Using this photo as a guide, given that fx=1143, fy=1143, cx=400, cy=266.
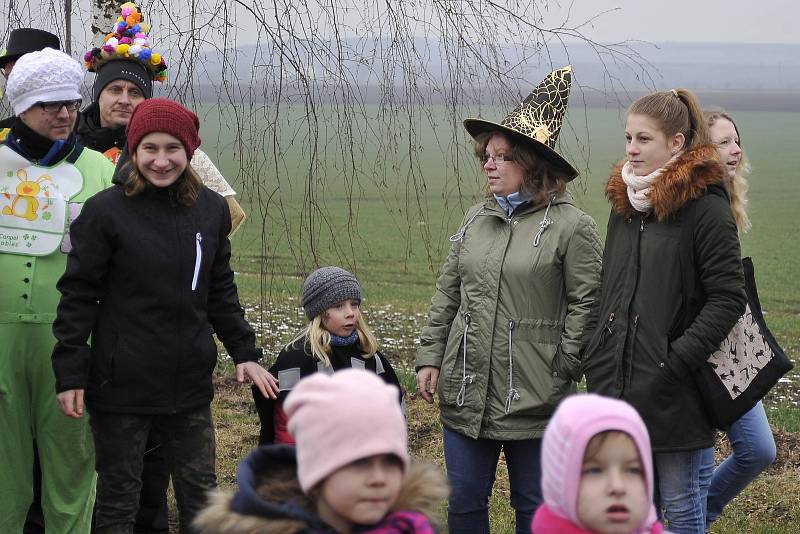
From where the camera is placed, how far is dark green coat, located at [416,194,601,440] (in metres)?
4.08

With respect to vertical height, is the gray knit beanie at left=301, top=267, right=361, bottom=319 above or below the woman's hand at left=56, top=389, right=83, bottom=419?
above

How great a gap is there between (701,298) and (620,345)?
307 millimetres

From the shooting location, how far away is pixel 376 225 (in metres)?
29.3

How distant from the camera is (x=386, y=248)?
78.5ft

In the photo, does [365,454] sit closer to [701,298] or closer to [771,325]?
[701,298]

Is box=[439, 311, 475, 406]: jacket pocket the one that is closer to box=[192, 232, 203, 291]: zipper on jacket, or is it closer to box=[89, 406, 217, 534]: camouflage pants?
box=[89, 406, 217, 534]: camouflage pants

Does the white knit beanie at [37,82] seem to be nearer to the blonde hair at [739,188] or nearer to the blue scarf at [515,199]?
the blue scarf at [515,199]

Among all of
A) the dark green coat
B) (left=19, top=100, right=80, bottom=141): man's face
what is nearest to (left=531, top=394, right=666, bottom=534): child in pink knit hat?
the dark green coat

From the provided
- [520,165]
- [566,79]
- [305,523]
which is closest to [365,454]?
[305,523]

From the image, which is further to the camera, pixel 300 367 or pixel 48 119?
pixel 300 367

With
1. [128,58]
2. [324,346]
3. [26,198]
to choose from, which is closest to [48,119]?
[26,198]

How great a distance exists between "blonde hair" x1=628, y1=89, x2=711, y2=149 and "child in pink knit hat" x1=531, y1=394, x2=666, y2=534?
156cm

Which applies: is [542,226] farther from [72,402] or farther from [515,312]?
[72,402]

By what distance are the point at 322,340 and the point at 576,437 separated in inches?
74.9
